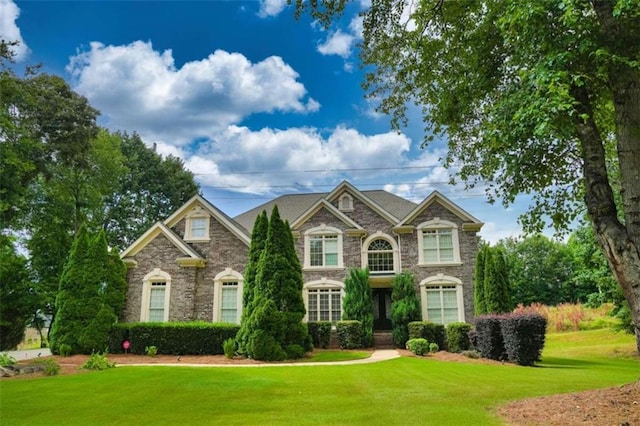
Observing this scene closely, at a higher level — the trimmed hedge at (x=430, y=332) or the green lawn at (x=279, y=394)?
the trimmed hedge at (x=430, y=332)

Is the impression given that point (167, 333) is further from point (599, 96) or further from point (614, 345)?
point (614, 345)

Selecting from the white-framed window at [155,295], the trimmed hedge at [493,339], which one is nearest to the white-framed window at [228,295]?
the white-framed window at [155,295]

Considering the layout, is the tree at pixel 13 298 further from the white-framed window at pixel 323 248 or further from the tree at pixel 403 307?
the tree at pixel 403 307

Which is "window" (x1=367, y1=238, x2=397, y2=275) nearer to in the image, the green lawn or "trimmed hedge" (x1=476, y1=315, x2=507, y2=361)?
"trimmed hedge" (x1=476, y1=315, x2=507, y2=361)

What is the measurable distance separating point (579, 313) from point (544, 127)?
2787 cm

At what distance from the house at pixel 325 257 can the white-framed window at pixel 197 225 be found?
0.17 ft

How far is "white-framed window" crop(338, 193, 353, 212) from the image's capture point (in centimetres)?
2242

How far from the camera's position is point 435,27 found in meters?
9.21

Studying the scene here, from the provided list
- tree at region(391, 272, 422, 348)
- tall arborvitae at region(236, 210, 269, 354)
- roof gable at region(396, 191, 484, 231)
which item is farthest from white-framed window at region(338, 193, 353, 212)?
tall arborvitae at region(236, 210, 269, 354)

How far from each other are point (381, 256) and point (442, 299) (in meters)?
3.60

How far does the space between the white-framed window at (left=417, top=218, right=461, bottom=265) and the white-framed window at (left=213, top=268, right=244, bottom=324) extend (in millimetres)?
8970

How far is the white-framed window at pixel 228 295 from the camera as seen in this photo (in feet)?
65.5

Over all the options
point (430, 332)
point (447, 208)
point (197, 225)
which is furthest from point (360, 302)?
point (197, 225)

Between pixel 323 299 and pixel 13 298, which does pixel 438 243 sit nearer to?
pixel 323 299
